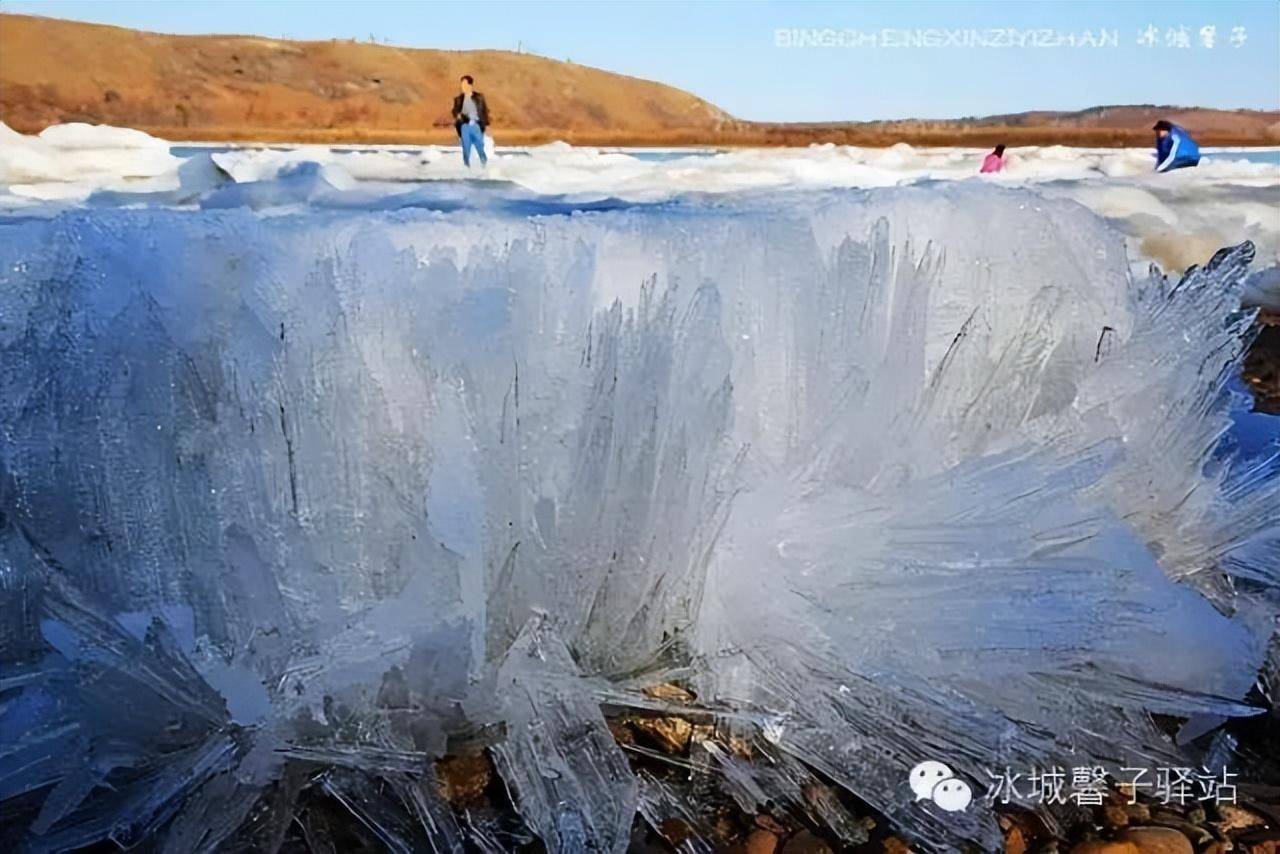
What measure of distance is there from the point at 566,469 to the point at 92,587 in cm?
49

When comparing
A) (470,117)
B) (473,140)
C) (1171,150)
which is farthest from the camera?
(1171,150)

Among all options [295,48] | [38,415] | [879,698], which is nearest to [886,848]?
[879,698]

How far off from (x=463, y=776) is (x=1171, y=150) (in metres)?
8.11

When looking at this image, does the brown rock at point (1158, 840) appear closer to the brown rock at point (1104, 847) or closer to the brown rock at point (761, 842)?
the brown rock at point (1104, 847)

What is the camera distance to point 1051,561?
1277mm

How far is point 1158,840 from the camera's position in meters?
1.17

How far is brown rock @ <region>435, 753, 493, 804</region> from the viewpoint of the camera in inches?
45.9

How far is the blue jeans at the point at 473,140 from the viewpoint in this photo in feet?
23.5

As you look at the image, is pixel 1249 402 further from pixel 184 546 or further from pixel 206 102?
pixel 206 102

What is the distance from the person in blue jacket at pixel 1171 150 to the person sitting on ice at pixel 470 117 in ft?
14.4

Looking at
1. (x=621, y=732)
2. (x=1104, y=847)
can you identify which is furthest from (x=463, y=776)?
(x=1104, y=847)

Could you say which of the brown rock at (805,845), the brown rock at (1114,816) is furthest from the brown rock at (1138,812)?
the brown rock at (805,845)

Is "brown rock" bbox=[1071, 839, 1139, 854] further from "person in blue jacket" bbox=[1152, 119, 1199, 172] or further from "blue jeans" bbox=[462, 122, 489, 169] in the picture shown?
"person in blue jacket" bbox=[1152, 119, 1199, 172]

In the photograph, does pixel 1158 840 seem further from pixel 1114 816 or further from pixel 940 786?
pixel 940 786
